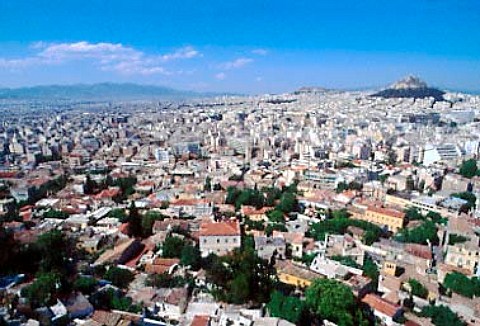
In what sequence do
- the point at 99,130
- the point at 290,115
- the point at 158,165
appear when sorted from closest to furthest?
1. the point at 158,165
2. the point at 99,130
3. the point at 290,115

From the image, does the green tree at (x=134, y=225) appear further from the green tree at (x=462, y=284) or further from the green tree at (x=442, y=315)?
the green tree at (x=462, y=284)

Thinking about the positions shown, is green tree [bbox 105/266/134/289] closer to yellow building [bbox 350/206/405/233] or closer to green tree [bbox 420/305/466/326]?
green tree [bbox 420/305/466/326]

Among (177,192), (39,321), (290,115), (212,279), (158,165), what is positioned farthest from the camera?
(290,115)

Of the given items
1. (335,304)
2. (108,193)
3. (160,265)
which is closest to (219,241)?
(160,265)

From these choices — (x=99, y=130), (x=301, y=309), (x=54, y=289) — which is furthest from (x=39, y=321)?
(x=99, y=130)

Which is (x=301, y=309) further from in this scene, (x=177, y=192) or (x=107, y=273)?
(x=177, y=192)

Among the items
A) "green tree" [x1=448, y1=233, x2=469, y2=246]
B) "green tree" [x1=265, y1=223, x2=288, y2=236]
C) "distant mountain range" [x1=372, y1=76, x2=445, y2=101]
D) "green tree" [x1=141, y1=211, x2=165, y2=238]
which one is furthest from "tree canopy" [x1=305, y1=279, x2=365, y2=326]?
"distant mountain range" [x1=372, y1=76, x2=445, y2=101]

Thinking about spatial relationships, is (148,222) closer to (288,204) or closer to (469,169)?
(288,204)

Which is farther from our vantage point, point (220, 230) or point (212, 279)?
point (220, 230)
